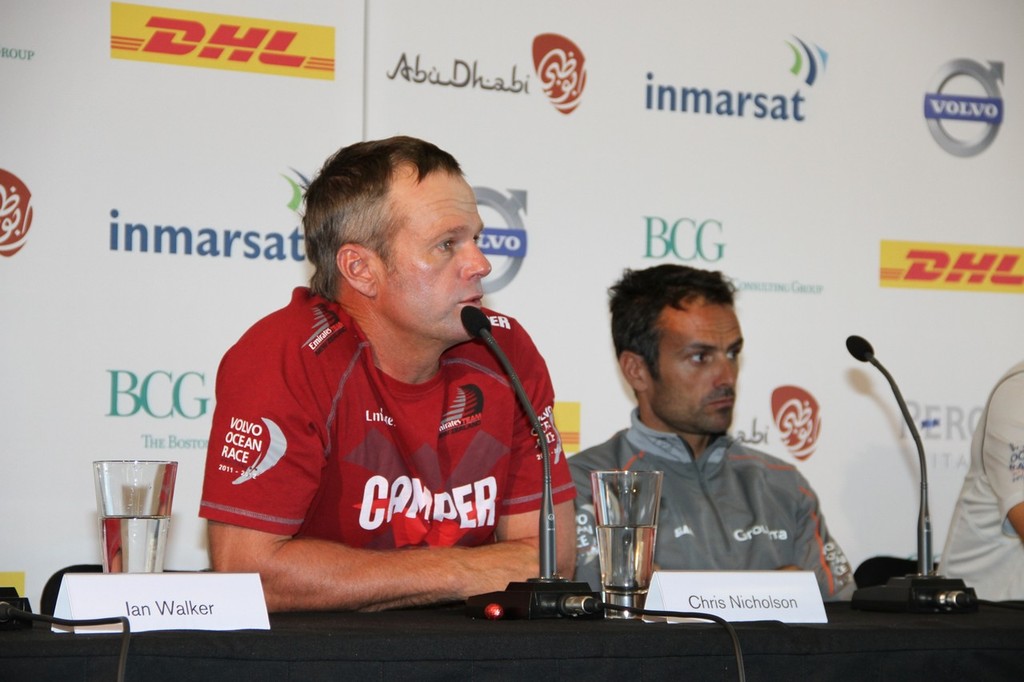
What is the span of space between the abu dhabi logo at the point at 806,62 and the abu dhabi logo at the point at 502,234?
1088 mm

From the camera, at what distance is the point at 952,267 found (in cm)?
415

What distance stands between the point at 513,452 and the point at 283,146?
1.52 meters

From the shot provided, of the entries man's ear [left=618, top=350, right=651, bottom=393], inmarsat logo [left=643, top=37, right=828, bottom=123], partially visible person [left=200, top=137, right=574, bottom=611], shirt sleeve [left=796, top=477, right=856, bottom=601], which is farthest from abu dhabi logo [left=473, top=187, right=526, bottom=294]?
partially visible person [left=200, top=137, right=574, bottom=611]

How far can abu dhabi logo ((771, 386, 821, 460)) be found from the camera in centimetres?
391

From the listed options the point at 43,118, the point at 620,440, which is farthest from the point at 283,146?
the point at 620,440

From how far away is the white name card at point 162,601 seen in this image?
1.27 meters

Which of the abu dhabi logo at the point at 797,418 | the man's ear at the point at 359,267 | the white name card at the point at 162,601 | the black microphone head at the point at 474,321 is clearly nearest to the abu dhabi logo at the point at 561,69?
the abu dhabi logo at the point at 797,418

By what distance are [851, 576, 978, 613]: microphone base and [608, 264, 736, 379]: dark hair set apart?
1.59 meters

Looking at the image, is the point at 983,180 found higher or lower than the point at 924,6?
lower

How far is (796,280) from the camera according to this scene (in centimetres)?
396

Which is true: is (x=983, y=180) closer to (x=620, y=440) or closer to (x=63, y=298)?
(x=620, y=440)

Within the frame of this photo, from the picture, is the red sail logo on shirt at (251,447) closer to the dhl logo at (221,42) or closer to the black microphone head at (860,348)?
the black microphone head at (860,348)

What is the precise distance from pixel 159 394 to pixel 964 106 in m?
2.87

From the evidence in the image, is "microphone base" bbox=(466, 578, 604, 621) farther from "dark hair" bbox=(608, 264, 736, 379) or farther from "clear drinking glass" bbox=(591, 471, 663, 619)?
"dark hair" bbox=(608, 264, 736, 379)
